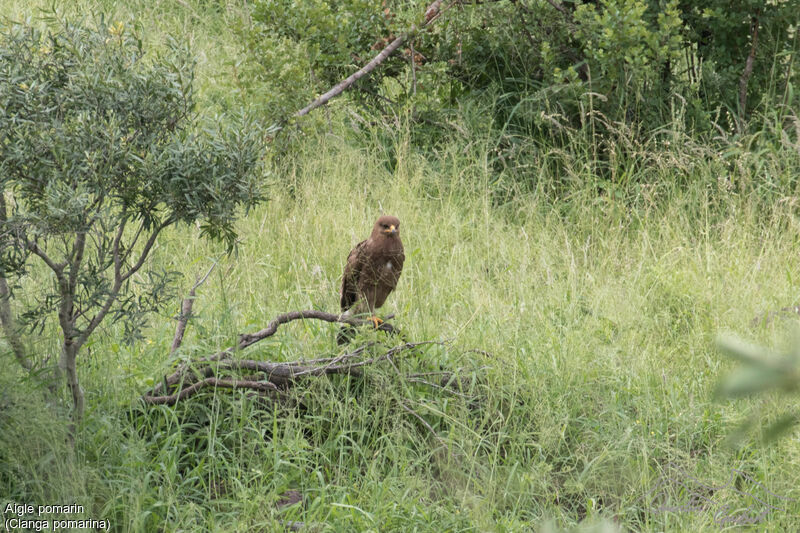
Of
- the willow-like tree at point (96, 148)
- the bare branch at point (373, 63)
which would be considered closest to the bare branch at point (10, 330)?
the willow-like tree at point (96, 148)

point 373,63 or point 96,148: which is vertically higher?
point 373,63

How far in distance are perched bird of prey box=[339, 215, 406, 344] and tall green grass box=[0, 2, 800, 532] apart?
0.59 ft

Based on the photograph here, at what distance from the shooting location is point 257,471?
2.97 metres

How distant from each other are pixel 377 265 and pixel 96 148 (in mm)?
1595

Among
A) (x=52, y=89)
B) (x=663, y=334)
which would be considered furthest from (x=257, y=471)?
(x=663, y=334)

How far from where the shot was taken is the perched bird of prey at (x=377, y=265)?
392 centimetres

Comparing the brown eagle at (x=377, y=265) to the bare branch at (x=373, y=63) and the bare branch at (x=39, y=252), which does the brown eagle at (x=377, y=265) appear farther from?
the bare branch at (x=373, y=63)

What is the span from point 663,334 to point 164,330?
2468 mm

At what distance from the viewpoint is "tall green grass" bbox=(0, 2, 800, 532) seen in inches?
114

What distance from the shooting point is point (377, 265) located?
154 inches

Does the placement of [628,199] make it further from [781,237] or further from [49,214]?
[49,214]

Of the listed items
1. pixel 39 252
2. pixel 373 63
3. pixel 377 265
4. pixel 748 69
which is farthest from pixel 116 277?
pixel 748 69

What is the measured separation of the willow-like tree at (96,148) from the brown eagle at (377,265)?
1112 mm

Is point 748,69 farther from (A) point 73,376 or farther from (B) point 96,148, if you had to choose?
(A) point 73,376
